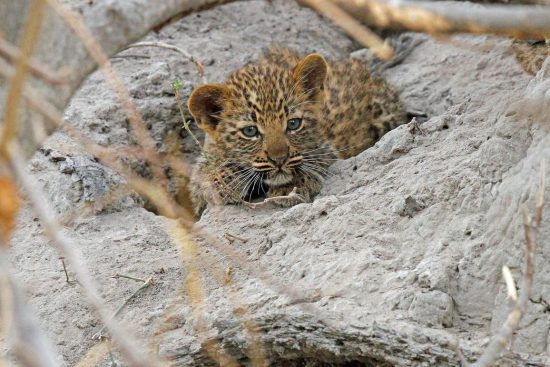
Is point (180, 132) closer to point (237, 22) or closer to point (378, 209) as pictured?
point (237, 22)

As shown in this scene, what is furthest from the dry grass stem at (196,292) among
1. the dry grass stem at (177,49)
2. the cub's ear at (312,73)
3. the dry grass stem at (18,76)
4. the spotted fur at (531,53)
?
→ the dry grass stem at (18,76)

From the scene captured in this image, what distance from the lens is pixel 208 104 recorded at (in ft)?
21.3

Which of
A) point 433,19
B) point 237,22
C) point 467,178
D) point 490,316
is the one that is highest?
point 433,19

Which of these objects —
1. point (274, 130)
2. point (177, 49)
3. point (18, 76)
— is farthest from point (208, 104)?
point (18, 76)

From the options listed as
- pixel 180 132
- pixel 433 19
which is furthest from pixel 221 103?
pixel 433 19

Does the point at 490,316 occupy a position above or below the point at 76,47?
below

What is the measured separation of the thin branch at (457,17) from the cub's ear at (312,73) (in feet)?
13.1

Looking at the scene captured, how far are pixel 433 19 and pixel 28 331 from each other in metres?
1.14

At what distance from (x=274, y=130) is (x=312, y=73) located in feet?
1.69

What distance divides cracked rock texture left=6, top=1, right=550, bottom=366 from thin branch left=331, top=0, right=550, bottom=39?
0.88 metres

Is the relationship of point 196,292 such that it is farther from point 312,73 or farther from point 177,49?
point 312,73

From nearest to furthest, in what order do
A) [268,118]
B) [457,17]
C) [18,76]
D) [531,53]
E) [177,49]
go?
1. [18,76]
2. [457,17]
3. [177,49]
4. [531,53]
5. [268,118]

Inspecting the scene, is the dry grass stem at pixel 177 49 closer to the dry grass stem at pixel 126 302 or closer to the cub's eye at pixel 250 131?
the cub's eye at pixel 250 131

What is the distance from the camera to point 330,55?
8.21 meters
